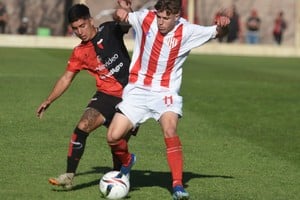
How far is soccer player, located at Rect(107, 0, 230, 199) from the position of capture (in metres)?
9.59

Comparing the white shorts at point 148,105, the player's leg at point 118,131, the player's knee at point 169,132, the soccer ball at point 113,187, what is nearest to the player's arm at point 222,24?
the white shorts at point 148,105

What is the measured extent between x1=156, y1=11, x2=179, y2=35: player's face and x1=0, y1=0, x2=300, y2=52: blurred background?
34248 millimetres

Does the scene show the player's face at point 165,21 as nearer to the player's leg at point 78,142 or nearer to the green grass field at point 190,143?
the player's leg at point 78,142

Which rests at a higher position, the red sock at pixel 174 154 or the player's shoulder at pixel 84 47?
the player's shoulder at pixel 84 47

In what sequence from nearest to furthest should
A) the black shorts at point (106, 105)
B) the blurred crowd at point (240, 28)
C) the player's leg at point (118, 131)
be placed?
the player's leg at point (118, 131) → the black shorts at point (106, 105) → the blurred crowd at point (240, 28)

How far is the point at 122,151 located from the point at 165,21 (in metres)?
1.44

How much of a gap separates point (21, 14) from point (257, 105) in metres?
29.8

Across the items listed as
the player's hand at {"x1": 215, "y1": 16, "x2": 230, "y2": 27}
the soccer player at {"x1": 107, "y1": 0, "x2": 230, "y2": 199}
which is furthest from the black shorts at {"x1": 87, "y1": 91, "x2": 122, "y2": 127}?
the player's hand at {"x1": 215, "y1": 16, "x2": 230, "y2": 27}

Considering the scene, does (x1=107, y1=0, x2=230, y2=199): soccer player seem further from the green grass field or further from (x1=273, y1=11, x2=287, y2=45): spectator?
(x1=273, y1=11, x2=287, y2=45): spectator

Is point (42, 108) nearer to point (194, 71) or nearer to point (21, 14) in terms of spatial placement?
point (194, 71)

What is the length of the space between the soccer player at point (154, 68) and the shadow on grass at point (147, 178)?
507 mm

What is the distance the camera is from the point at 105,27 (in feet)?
33.7

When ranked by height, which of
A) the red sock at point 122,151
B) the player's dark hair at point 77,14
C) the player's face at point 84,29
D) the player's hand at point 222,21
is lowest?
the red sock at point 122,151

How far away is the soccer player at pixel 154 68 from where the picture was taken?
9.59 m
